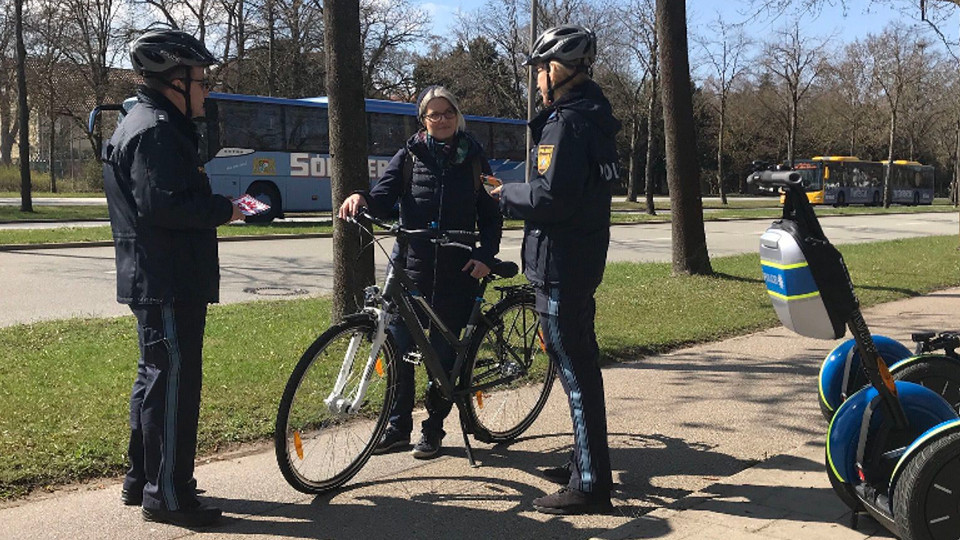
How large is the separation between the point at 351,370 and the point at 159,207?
116cm

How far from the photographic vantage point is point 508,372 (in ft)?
15.7

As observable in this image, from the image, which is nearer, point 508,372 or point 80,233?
point 508,372

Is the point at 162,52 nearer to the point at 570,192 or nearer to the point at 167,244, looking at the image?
the point at 167,244

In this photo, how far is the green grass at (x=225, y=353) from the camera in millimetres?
4285

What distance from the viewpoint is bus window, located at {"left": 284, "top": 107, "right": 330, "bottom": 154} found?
24.4 m

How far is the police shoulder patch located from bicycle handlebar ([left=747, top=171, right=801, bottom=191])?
822mm

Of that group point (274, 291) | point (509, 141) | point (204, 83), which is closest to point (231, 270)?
point (274, 291)

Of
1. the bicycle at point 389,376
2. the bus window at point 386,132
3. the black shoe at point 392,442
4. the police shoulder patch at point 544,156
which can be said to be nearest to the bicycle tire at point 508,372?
the bicycle at point 389,376

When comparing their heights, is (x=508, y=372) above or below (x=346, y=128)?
below

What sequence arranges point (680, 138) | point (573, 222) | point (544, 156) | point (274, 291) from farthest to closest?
point (680, 138), point (274, 291), point (573, 222), point (544, 156)

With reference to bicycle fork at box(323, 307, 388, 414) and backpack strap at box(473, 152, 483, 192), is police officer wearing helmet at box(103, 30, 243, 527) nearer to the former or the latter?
bicycle fork at box(323, 307, 388, 414)

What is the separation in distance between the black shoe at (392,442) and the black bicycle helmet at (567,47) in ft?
6.73

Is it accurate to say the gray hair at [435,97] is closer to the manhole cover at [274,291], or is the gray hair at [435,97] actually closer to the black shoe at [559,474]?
the black shoe at [559,474]

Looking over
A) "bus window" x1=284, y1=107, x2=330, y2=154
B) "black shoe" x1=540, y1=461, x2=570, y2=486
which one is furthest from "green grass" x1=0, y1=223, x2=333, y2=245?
"black shoe" x1=540, y1=461, x2=570, y2=486
